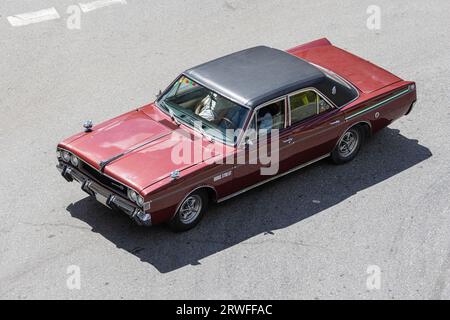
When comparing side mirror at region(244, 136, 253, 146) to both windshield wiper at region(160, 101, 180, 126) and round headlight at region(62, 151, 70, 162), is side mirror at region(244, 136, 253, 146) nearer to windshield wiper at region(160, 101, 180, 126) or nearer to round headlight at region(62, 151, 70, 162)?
windshield wiper at region(160, 101, 180, 126)

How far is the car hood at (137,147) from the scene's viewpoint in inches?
372

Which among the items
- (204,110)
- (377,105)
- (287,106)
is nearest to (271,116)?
(287,106)

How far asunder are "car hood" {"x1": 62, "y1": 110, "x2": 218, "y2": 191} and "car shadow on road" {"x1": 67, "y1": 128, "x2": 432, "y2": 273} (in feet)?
2.82

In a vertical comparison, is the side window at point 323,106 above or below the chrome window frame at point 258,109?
below

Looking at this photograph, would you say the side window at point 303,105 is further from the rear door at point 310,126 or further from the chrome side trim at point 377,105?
the chrome side trim at point 377,105

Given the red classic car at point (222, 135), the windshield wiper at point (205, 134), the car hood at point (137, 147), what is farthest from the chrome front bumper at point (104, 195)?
the windshield wiper at point (205, 134)

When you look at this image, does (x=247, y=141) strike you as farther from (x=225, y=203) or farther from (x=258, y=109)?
(x=225, y=203)

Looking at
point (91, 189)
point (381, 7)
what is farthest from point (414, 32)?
point (91, 189)

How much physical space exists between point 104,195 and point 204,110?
1.76 meters

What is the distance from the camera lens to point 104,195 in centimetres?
964

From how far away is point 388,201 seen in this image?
419 inches

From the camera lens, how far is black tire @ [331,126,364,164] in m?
11.2

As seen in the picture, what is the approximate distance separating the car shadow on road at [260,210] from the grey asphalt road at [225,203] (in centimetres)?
2

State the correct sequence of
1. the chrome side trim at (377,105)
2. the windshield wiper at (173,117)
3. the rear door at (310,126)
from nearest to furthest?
1. the windshield wiper at (173,117)
2. the rear door at (310,126)
3. the chrome side trim at (377,105)
